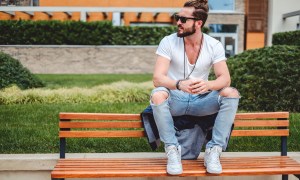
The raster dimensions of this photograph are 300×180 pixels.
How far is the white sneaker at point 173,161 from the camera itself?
10.5 ft

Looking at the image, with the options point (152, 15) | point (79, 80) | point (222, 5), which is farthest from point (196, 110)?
point (222, 5)

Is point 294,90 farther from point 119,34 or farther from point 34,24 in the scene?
point 34,24

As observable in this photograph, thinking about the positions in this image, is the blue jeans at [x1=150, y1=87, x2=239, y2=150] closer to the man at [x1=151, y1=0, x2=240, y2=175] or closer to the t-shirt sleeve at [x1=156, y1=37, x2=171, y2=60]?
the man at [x1=151, y1=0, x2=240, y2=175]

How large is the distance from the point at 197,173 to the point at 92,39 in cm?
1755

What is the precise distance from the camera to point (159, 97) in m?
3.35

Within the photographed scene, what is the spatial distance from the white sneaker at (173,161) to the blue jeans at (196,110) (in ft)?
0.17

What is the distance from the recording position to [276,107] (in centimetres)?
677

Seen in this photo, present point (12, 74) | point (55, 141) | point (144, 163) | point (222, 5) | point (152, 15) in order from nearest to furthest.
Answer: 1. point (144, 163)
2. point (55, 141)
3. point (12, 74)
4. point (152, 15)
5. point (222, 5)

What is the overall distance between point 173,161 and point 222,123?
52cm

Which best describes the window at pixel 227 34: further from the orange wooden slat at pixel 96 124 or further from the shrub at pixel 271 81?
the orange wooden slat at pixel 96 124

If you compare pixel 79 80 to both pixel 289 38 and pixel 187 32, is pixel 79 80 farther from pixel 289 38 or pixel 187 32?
pixel 187 32

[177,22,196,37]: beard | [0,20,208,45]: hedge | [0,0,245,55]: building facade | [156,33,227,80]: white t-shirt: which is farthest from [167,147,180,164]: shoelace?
[0,0,245,55]: building facade

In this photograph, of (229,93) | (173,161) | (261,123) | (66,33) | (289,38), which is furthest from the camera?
(66,33)

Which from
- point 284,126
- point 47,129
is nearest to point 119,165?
point 284,126
